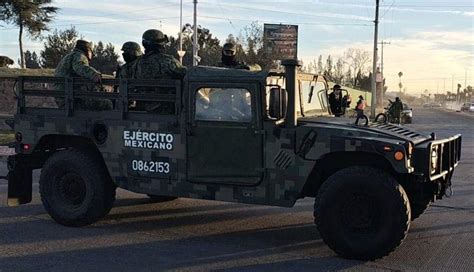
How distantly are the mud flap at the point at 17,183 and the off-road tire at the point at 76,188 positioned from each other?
1.37 feet

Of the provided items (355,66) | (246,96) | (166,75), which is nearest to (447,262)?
(246,96)

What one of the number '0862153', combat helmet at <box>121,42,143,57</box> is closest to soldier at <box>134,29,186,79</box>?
combat helmet at <box>121,42,143,57</box>

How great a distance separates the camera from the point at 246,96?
5.99 meters

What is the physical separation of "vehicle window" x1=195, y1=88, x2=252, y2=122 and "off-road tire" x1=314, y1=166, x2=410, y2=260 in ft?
3.86

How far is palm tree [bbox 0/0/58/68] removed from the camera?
38.2 meters

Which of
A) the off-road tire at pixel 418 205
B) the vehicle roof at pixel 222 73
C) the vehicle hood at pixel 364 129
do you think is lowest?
the off-road tire at pixel 418 205

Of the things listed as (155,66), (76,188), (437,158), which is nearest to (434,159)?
(437,158)

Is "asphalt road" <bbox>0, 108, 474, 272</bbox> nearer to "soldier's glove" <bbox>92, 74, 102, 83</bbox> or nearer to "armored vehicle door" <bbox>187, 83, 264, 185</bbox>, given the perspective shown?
"armored vehicle door" <bbox>187, 83, 264, 185</bbox>

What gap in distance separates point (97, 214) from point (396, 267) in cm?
352

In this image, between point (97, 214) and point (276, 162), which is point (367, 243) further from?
point (97, 214)

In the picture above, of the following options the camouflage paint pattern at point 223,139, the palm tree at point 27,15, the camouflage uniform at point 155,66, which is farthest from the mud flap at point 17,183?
the palm tree at point 27,15

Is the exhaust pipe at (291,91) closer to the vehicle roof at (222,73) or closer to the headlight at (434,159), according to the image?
the vehicle roof at (222,73)

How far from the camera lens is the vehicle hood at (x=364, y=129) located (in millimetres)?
5645

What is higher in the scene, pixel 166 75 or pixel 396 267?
pixel 166 75
